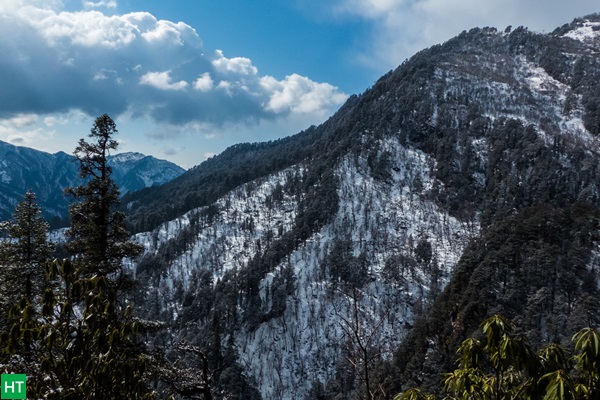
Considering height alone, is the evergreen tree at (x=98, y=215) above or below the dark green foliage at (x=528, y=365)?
above

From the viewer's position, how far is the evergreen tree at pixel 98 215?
15.8 m

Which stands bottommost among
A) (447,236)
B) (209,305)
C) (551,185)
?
(209,305)

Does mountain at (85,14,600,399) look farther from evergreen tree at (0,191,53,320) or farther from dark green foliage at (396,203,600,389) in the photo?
evergreen tree at (0,191,53,320)

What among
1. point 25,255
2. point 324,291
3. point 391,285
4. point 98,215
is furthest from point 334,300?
point 98,215

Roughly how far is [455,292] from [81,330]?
11932 centimetres

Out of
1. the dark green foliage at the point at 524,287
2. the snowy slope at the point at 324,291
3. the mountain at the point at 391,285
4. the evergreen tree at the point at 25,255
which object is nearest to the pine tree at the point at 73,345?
the evergreen tree at the point at 25,255

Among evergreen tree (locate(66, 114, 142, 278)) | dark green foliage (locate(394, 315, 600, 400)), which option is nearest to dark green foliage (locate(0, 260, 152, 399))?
dark green foliage (locate(394, 315, 600, 400))

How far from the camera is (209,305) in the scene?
5984 inches

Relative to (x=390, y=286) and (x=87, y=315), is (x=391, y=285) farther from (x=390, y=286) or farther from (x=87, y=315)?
(x=87, y=315)

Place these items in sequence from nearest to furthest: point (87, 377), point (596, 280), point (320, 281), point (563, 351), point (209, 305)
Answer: point (563, 351)
point (87, 377)
point (596, 280)
point (209, 305)
point (320, 281)

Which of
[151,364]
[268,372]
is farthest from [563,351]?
[268,372]

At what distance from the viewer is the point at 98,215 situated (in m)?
16.1

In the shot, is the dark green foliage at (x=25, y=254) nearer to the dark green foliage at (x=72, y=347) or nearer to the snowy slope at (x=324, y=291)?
the dark green foliage at (x=72, y=347)

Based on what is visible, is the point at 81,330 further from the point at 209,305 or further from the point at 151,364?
the point at 209,305
